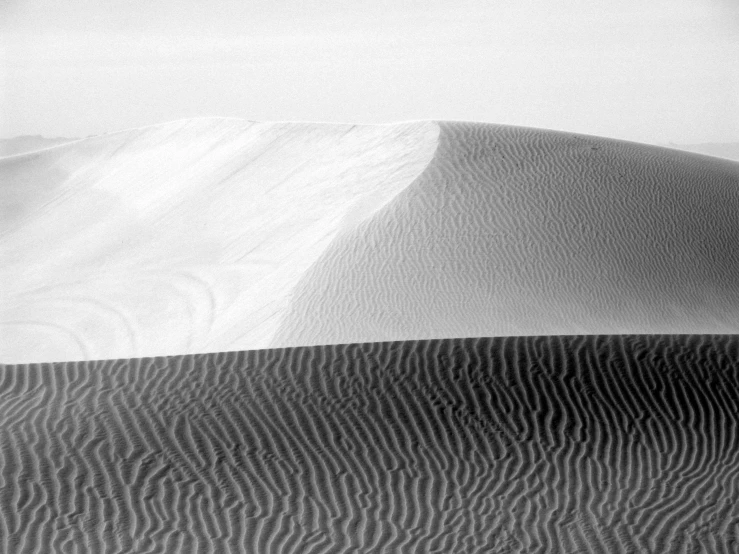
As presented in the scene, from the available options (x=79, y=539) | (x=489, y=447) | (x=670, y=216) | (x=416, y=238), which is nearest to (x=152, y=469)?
(x=79, y=539)

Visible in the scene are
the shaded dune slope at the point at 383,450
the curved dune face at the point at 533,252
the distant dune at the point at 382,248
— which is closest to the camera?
the shaded dune slope at the point at 383,450

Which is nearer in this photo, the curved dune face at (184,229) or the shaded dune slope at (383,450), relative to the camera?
the shaded dune slope at (383,450)

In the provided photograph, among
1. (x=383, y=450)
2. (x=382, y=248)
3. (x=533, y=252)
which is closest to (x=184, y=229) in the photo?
(x=382, y=248)

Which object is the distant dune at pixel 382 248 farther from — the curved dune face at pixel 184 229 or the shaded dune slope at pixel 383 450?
the shaded dune slope at pixel 383 450

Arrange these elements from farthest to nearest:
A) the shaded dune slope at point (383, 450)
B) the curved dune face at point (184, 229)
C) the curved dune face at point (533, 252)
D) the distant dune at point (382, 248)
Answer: the curved dune face at point (184, 229) → the distant dune at point (382, 248) → the curved dune face at point (533, 252) → the shaded dune slope at point (383, 450)

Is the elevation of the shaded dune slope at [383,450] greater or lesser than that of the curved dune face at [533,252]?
lesser

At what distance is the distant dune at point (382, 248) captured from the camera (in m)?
13.2

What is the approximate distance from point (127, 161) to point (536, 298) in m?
17.8

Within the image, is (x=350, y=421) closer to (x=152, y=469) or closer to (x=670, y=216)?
(x=152, y=469)

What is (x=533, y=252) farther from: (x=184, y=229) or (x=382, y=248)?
(x=184, y=229)

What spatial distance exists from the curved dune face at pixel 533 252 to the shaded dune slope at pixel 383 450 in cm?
283

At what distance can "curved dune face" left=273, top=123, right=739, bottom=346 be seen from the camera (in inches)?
499

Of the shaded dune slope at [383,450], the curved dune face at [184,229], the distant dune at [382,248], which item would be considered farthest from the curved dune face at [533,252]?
the shaded dune slope at [383,450]

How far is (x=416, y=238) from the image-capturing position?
49.4 feet
